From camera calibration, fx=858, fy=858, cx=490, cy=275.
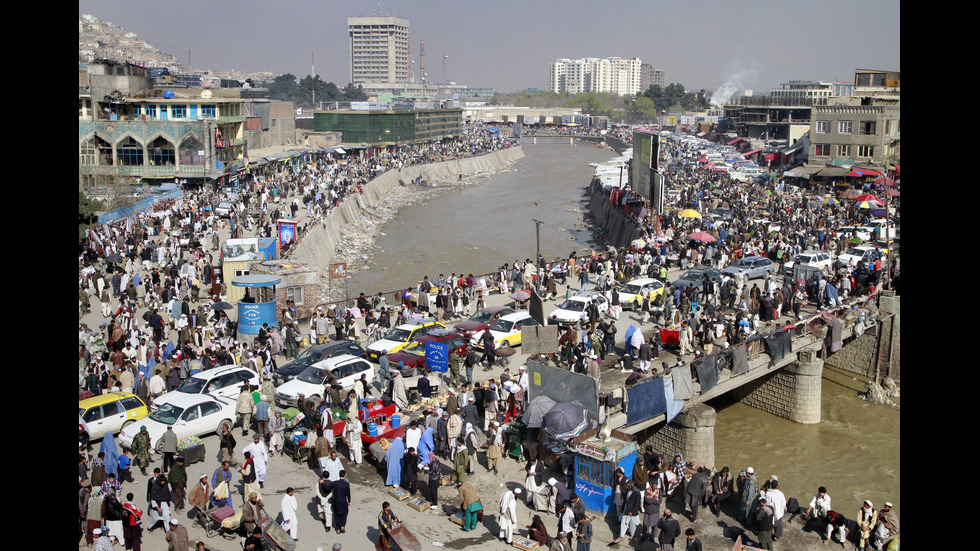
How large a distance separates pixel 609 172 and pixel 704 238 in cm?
3359

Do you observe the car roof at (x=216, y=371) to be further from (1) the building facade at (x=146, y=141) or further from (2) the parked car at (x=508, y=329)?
(1) the building facade at (x=146, y=141)

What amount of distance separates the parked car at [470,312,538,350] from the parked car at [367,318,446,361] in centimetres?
124

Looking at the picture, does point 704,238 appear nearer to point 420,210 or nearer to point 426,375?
point 426,375

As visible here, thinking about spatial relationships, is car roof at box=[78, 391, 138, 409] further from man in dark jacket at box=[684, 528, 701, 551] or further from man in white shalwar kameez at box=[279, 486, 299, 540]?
man in dark jacket at box=[684, 528, 701, 551]

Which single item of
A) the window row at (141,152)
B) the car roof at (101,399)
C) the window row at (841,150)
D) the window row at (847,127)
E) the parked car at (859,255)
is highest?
the window row at (847,127)

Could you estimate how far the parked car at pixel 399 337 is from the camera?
21.2m

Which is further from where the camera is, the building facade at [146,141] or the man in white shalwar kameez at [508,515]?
the building facade at [146,141]

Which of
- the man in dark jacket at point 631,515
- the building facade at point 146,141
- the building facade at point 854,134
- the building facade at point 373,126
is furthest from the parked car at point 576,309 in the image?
the building facade at point 373,126

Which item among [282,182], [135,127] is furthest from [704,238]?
[135,127]

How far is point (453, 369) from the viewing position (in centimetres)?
1944

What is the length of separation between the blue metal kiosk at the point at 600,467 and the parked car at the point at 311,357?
22.8ft

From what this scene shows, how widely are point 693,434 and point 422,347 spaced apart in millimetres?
6688

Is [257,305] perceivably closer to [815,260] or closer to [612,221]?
[815,260]
